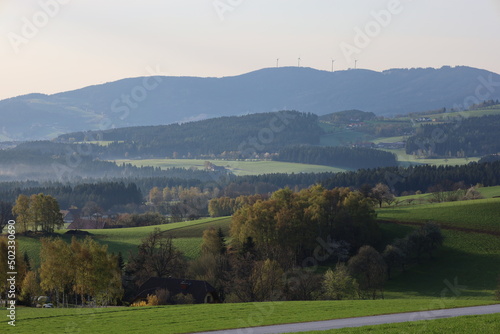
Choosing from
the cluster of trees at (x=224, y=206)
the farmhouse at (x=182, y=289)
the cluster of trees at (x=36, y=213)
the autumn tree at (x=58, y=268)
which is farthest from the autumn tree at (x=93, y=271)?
the cluster of trees at (x=224, y=206)

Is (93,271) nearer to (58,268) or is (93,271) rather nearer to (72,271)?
(72,271)

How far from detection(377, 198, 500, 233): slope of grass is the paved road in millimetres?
62542

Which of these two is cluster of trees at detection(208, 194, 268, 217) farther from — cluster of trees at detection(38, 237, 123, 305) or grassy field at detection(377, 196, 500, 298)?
cluster of trees at detection(38, 237, 123, 305)

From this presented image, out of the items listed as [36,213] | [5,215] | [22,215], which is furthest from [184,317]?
[5,215]

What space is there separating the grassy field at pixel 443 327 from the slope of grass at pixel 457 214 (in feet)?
221

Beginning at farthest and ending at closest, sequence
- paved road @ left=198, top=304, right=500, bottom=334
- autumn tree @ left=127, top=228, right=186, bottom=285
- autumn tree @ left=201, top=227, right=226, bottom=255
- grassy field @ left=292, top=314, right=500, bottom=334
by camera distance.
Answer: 1. autumn tree @ left=201, top=227, right=226, bottom=255
2. autumn tree @ left=127, top=228, right=186, bottom=285
3. paved road @ left=198, top=304, right=500, bottom=334
4. grassy field @ left=292, top=314, right=500, bottom=334

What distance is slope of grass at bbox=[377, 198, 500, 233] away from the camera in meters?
98.7

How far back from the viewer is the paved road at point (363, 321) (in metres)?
32.8

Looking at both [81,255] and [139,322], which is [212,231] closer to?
[81,255]

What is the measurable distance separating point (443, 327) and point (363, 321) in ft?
18.0

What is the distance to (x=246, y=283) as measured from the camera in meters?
63.8

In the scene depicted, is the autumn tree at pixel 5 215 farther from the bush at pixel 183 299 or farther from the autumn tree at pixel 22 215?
the bush at pixel 183 299

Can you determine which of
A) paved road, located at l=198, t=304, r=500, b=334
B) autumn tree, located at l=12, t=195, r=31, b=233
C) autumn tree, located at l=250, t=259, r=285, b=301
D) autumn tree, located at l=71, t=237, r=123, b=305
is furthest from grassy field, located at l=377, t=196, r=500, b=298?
autumn tree, located at l=12, t=195, r=31, b=233

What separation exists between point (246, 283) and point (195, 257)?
31.7 m
